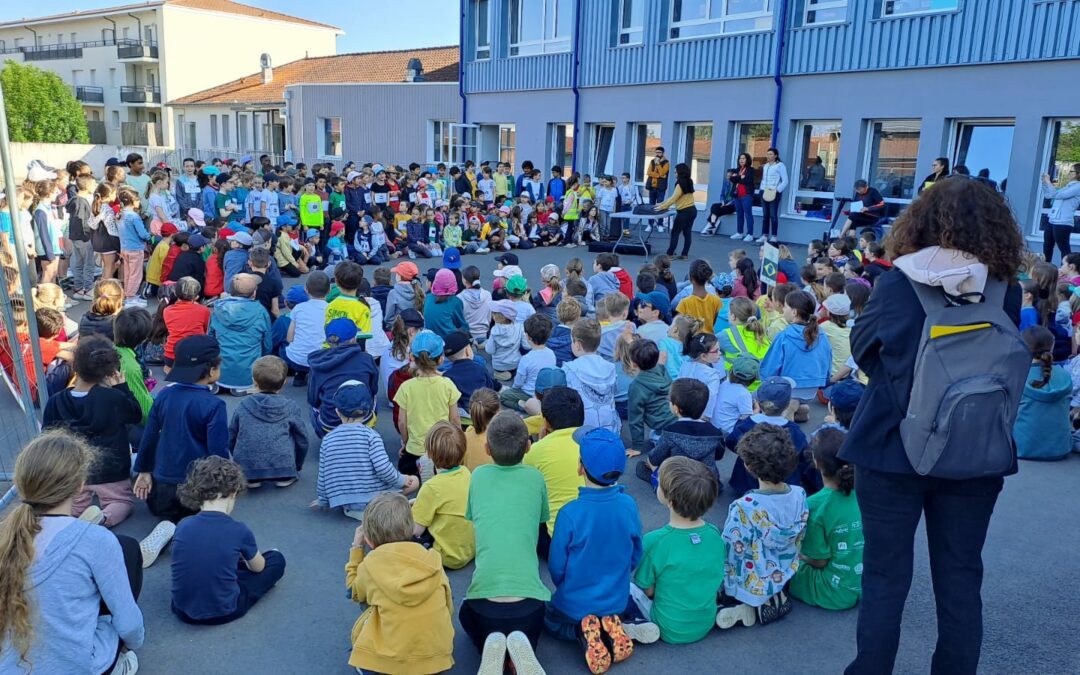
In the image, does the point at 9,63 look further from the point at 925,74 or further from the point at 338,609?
the point at 338,609

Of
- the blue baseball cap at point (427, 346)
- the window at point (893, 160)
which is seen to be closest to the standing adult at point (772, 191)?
the window at point (893, 160)

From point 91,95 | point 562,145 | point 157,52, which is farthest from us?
point 91,95

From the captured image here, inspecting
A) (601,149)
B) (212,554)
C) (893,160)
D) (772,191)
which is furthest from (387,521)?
(601,149)

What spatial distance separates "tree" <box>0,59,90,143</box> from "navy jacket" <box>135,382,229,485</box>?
5437cm

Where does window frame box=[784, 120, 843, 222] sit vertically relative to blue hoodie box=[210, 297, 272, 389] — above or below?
above

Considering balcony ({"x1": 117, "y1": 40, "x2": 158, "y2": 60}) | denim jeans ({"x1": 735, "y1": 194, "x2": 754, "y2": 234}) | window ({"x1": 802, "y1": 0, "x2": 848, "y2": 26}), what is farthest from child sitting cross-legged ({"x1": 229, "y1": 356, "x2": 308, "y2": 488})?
balcony ({"x1": 117, "y1": 40, "x2": 158, "y2": 60})

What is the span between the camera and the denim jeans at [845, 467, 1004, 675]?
2744 millimetres

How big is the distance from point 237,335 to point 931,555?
6144 mm

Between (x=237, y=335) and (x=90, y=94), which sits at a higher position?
(x=90, y=94)

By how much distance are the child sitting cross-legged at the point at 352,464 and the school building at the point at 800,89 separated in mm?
11450

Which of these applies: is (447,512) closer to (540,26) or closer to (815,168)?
(815,168)

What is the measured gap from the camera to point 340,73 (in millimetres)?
41719

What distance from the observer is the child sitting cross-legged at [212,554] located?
3943mm

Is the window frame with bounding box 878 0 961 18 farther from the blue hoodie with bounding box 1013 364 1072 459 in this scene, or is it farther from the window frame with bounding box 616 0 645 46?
the blue hoodie with bounding box 1013 364 1072 459
